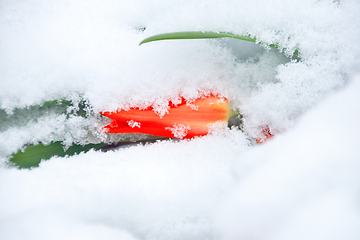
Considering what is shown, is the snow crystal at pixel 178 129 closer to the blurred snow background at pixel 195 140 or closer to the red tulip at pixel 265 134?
the blurred snow background at pixel 195 140

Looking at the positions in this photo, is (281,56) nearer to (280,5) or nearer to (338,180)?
(280,5)

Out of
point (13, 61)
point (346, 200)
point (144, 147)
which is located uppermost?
point (13, 61)

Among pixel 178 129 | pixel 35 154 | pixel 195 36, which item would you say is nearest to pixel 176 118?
pixel 178 129

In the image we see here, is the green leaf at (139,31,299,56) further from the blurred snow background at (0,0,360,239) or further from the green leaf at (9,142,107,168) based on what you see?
the green leaf at (9,142,107,168)

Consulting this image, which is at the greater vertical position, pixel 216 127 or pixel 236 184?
pixel 216 127

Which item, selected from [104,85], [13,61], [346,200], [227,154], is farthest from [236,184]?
[13,61]

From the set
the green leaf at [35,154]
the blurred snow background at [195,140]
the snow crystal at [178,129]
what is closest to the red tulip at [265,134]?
the blurred snow background at [195,140]
